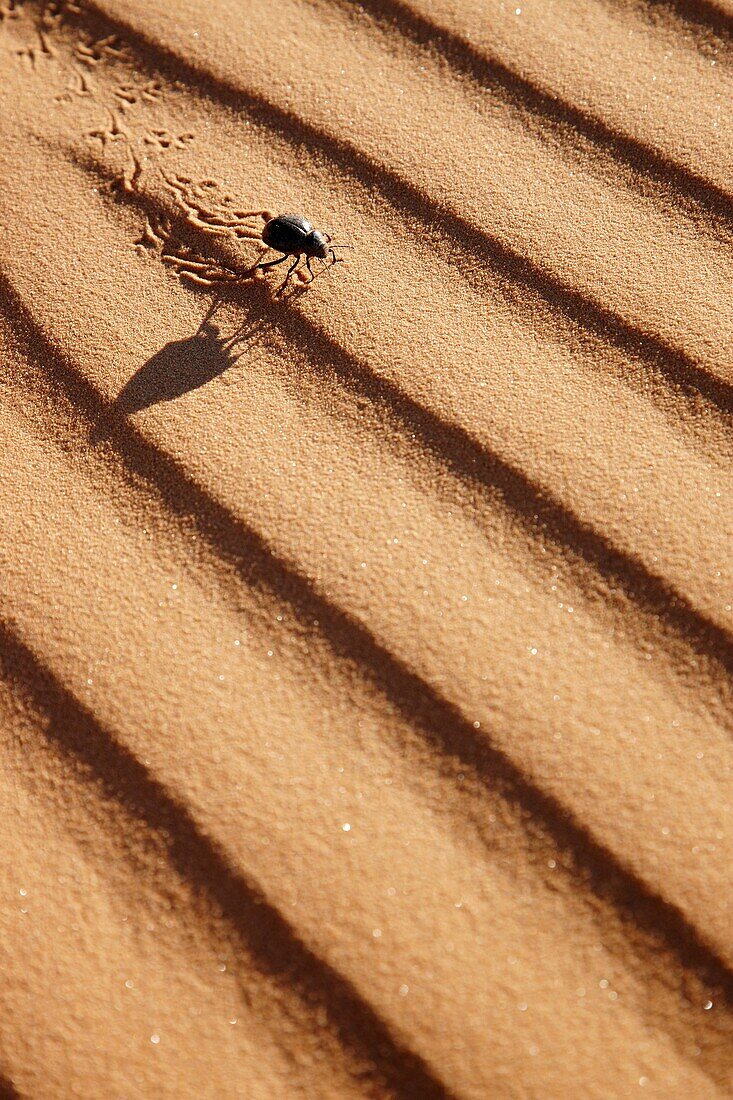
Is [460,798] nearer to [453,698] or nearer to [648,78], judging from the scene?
[453,698]

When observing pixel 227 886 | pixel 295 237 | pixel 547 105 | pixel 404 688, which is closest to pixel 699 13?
pixel 547 105

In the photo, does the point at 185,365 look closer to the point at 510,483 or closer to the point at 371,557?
the point at 371,557

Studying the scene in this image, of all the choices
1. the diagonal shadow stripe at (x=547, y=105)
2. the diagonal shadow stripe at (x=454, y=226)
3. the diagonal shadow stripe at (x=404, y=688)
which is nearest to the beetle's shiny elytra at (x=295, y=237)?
the diagonal shadow stripe at (x=454, y=226)

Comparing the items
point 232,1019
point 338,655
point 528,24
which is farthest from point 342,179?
point 232,1019

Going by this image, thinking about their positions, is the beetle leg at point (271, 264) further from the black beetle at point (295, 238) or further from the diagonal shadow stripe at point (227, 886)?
the diagonal shadow stripe at point (227, 886)

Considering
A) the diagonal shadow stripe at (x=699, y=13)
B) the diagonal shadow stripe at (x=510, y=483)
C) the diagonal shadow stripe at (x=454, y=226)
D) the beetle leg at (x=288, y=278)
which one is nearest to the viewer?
the diagonal shadow stripe at (x=510, y=483)

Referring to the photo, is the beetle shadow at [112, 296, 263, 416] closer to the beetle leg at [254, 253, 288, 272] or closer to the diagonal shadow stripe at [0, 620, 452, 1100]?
the beetle leg at [254, 253, 288, 272]
